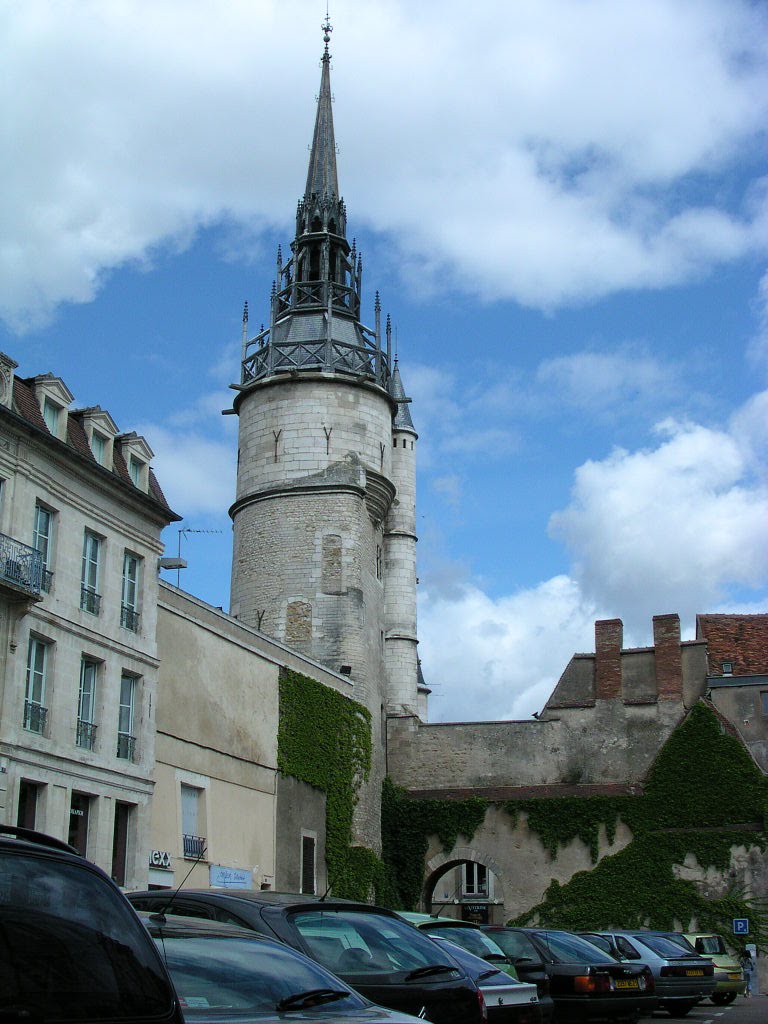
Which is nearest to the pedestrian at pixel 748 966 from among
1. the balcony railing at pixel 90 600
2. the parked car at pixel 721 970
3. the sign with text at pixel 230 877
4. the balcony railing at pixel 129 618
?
the parked car at pixel 721 970

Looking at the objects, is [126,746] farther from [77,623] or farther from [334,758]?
[334,758]

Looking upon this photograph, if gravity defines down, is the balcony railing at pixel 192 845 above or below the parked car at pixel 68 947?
above

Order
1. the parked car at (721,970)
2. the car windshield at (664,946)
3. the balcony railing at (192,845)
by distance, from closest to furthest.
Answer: the car windshield at (664,946) < the parked car at (721,970) < the balcony railing at (192,845)

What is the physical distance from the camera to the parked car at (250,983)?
533 centimetres

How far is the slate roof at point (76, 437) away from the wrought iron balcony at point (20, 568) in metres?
2.15

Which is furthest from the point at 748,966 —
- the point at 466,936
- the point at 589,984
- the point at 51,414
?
the point at 466,936

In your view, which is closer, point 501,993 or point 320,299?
point 501,993

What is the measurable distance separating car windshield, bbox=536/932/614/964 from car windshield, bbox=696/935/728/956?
34.3 feet

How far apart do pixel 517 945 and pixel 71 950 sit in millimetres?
11236

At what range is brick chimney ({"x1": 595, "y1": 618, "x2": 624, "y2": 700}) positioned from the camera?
3862 centimetres

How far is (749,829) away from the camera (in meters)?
34.8

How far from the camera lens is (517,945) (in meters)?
14.2

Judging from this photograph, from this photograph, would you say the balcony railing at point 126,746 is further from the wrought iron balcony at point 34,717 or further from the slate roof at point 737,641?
the slate roof at point 737,641

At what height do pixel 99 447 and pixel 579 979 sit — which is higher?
pixel 99 447
